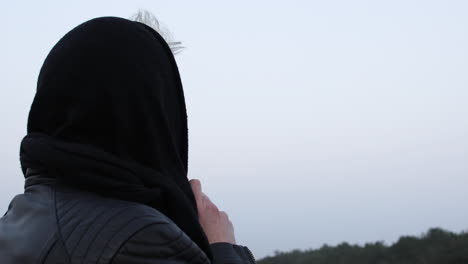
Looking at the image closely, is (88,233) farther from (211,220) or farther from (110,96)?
(211,220)

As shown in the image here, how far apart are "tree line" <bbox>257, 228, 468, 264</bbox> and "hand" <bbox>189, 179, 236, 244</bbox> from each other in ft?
47.7

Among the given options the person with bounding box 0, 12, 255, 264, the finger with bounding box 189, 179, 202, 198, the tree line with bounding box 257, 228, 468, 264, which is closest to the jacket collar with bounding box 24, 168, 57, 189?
the person with bounding box 0, 12, 255, 264

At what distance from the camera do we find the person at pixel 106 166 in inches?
59.0

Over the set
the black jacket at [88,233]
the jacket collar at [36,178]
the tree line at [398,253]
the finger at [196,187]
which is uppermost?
the finger at [196,187]

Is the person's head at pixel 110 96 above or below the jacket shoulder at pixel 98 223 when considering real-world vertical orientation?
above

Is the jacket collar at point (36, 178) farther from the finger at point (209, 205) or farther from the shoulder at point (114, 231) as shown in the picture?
the finger at point (209, 205)

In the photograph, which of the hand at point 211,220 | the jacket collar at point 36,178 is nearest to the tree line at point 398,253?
the hand at point 211,220

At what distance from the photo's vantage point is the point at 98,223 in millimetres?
1504

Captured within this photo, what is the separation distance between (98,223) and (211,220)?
48cm

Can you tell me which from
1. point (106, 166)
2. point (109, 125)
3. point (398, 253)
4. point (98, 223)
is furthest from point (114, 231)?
point (398, 253)

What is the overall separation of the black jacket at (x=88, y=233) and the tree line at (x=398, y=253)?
15.0 metres

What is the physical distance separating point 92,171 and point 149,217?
18cm

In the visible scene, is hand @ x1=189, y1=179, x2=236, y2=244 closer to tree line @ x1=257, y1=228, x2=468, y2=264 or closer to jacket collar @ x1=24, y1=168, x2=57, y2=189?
jacket collar @ x1=24, y1=168, x2=57, y2=189

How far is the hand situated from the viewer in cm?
190
